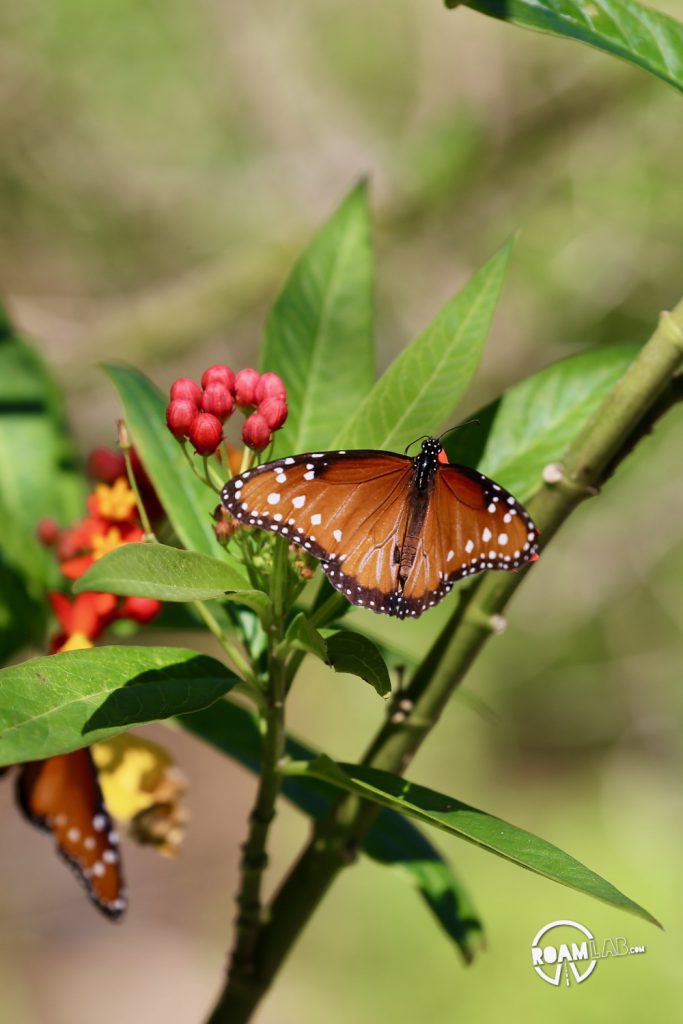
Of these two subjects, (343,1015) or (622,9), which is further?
(343,1015)

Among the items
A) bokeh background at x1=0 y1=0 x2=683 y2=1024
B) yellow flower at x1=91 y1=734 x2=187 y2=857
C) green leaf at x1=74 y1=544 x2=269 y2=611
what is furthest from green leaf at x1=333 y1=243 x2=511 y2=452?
bokeh background at x1=0 y1=0 x2=683 y2=1024

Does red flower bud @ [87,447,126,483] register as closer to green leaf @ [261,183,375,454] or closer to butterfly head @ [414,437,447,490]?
green leaf @ [261,183,375,454]

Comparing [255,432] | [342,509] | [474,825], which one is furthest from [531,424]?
[474,825]

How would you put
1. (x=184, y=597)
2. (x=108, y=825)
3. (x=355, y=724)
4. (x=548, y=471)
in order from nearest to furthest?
(x=184, y=597) → (x=548, y=471) → (x=108, y=825) → (x=355, y=724)

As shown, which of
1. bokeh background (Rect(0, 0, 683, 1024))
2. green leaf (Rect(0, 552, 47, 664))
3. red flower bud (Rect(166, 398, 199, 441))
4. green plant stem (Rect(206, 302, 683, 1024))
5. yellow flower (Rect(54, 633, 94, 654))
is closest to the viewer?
green plant stem (Rect(206, 302, 683, 1024))

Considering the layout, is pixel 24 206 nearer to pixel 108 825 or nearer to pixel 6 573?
pixel 6 573

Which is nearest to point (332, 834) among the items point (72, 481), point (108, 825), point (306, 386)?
point (108, 825)
